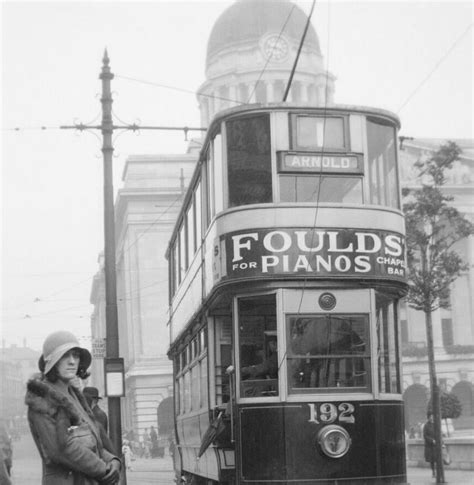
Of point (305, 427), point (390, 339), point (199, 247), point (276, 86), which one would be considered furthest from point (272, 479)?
point (276, 86)

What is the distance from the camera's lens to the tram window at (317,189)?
37.4 feet

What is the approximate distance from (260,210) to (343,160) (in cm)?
95

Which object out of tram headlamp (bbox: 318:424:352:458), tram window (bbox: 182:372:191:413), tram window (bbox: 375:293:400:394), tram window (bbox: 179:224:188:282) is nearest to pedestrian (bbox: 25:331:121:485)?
tram headlamp (bbox: 318:424:352:458)

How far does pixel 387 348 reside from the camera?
11234mm

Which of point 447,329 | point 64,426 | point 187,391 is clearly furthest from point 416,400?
point 64,426

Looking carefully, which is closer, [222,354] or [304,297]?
[304,297]

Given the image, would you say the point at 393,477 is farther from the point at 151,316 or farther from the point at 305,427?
the point at 151,316

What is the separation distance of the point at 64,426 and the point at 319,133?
670 cm

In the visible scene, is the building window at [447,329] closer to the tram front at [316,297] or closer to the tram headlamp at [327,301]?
the tram front at [316,297]

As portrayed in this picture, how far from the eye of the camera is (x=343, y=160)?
37.6 ft

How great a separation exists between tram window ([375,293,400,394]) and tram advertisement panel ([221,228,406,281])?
0.33m

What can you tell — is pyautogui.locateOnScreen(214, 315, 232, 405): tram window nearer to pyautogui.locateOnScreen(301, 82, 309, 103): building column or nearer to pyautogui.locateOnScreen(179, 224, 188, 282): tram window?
pyautogui.locateOnScreen(179, 224, 188, 282): tram window

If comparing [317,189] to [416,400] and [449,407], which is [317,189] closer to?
[449,407]

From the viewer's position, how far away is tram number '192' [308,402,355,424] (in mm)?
10875
